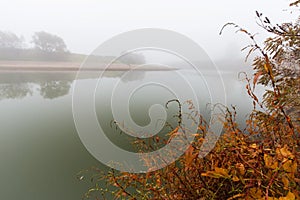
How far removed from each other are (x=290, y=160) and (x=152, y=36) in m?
1.67

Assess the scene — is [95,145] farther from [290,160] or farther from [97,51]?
[290,160]

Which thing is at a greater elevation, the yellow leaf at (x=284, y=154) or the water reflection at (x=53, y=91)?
the water reflection at (x=53, y=91)

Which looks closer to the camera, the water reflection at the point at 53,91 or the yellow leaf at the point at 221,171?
the yellow leaf at the point at 221,171

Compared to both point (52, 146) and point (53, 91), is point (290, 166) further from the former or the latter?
point (53, 91)

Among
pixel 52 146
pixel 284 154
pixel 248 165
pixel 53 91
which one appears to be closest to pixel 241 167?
pixel 248 165

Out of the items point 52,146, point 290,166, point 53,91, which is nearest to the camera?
point 290,166

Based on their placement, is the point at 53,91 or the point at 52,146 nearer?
the point at 52,146

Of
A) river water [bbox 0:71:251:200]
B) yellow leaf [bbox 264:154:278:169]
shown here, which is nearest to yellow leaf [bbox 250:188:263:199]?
yellow leaf [bbox 264:154:278:169]

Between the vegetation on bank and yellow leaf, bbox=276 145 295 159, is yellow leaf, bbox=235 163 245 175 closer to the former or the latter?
the vegetation on bank

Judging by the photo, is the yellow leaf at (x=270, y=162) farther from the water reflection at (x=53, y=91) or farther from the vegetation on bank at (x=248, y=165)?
the water reflection at (x=53, y=91)

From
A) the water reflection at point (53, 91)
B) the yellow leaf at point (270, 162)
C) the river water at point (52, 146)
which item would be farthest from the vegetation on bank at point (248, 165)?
the water reflection at point (53, 91)

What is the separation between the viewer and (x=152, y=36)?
1975mm

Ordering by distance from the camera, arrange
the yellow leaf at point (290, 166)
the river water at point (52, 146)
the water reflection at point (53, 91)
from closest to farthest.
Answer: the yellow leaf at point (290, 166), the river water at point (52, 146), the water reflection at point (53, 91)

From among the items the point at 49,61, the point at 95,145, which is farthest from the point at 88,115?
the point at 49,61
